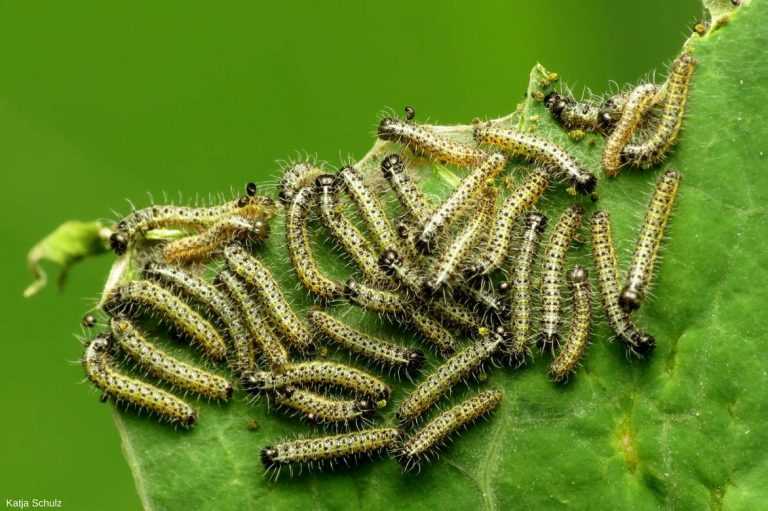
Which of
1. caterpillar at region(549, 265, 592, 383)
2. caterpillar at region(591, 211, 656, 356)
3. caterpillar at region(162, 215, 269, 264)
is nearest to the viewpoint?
caterpillar at region(591, 211, 656, 356)

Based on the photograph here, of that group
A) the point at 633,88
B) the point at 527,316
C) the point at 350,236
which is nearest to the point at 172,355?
the point at 350,236

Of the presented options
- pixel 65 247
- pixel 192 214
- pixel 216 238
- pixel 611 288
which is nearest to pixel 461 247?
pixel 611 288

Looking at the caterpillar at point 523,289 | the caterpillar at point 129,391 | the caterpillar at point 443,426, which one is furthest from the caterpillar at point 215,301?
the caterpillar at point 523,289

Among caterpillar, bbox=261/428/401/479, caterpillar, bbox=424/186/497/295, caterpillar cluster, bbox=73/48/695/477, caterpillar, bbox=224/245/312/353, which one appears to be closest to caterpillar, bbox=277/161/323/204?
caterpillar cluster, bbox=73/48/695/477

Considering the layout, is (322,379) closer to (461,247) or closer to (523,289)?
(461,247)

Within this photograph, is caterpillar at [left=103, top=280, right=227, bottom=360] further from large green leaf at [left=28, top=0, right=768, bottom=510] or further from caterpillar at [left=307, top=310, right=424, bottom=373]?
caterpillar at [left=307, top=310, right=424, bottom=373]

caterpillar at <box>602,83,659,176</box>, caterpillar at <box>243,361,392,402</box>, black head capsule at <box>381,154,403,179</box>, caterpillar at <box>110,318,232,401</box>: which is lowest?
caterpillar at <box>110,318,232,401</box>

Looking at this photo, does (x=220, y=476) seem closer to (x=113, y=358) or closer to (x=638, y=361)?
(x=113, y=358)
